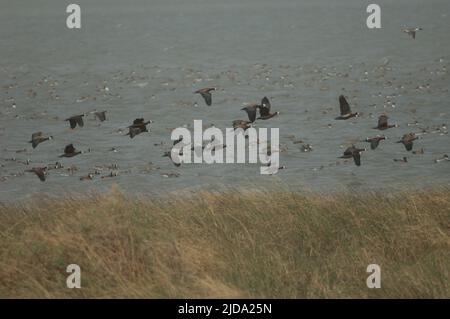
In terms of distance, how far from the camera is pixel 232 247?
11773 millimetres

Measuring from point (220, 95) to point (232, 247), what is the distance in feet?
79.6

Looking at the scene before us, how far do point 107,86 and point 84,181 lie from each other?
65.4 ft

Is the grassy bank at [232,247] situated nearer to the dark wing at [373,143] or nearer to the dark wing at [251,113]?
the dark wing at [251,113]

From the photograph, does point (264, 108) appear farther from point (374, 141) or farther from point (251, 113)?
point (374, 141)

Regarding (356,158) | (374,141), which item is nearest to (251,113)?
(356,158)

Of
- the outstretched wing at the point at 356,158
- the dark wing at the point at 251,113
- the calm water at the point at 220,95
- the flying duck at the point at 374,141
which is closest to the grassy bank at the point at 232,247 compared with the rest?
the calm water at the point at 220,95

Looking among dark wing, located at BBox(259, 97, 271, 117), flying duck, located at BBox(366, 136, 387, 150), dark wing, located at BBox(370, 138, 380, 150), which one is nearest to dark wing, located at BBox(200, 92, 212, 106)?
dark wing, located at BBox(259, 97, 271, 117)

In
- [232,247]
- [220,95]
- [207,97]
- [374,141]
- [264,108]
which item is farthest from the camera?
[220,95]

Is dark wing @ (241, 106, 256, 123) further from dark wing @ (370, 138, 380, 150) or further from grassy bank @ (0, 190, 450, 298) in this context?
grassy bank @ (0, 190, 450, 298)

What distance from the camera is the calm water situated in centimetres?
2194

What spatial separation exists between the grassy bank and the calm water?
2.12 metres

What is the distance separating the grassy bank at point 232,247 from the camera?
10.5 m

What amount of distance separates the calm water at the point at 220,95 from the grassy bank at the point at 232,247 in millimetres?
2116

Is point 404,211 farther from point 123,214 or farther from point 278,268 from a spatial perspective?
point 123,214
